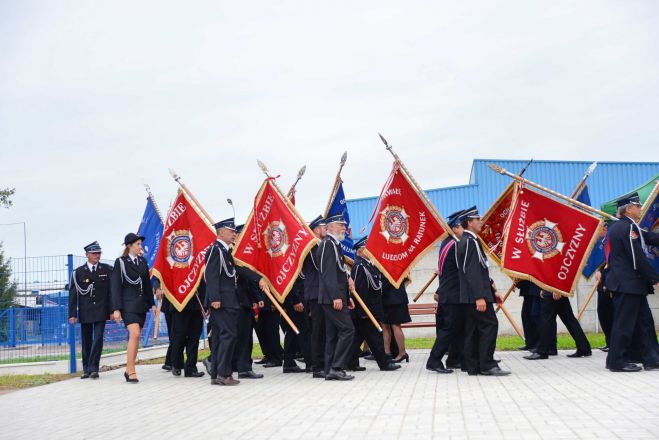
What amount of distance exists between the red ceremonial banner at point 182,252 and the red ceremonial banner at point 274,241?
3.40 feet

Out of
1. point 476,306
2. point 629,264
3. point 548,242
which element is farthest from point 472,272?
point 629,264

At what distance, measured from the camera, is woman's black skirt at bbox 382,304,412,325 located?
11594 millimetres

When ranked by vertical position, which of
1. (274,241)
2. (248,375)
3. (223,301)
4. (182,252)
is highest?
(274,241)

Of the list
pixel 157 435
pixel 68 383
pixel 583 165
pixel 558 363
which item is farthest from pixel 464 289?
pixel 583 165

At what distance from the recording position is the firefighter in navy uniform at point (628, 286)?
9180 millimetres

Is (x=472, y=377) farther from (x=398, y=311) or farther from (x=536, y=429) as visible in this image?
(x=536, y=429)

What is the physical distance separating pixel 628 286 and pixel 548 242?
1.52 meters

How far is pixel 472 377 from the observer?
9.48 metres

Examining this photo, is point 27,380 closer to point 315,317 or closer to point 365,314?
point 315,317

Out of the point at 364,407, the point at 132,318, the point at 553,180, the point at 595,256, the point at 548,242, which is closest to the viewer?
the point at 364,407

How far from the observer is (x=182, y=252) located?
11.4 m

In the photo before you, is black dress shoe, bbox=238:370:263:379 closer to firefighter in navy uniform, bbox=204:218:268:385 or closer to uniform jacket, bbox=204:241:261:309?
firefighter in navy uniform, bbox=204:218:268:385

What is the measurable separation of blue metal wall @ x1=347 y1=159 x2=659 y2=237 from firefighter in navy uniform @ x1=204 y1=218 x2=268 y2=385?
18.8m

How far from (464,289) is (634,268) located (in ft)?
6.68
